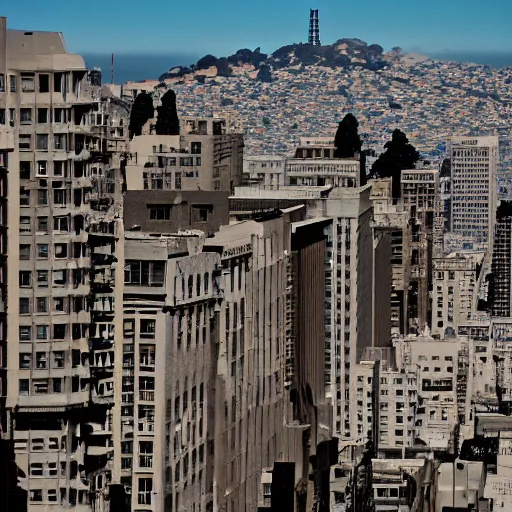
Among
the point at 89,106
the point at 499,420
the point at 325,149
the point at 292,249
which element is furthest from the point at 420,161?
the point at 89,106

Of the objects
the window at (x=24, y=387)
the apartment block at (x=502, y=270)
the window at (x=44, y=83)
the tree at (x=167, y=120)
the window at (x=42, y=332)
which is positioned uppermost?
the window at (x=44, y=83)

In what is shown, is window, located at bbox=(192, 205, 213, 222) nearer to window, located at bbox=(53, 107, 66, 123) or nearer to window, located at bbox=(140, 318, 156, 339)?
window, located at bbox=(140, 318, 156, 339)

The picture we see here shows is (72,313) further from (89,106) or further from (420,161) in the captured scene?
(420,161)

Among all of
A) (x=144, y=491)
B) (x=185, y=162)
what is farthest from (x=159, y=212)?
(x=185, y=162)

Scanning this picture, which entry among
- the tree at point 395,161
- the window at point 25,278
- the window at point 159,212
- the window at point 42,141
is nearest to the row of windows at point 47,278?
the window at point 25,278

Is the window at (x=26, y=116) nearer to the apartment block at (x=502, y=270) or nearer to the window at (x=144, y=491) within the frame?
the window at (x=144, y=491)

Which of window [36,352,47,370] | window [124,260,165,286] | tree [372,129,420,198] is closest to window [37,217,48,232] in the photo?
window [36,352,47,370]
